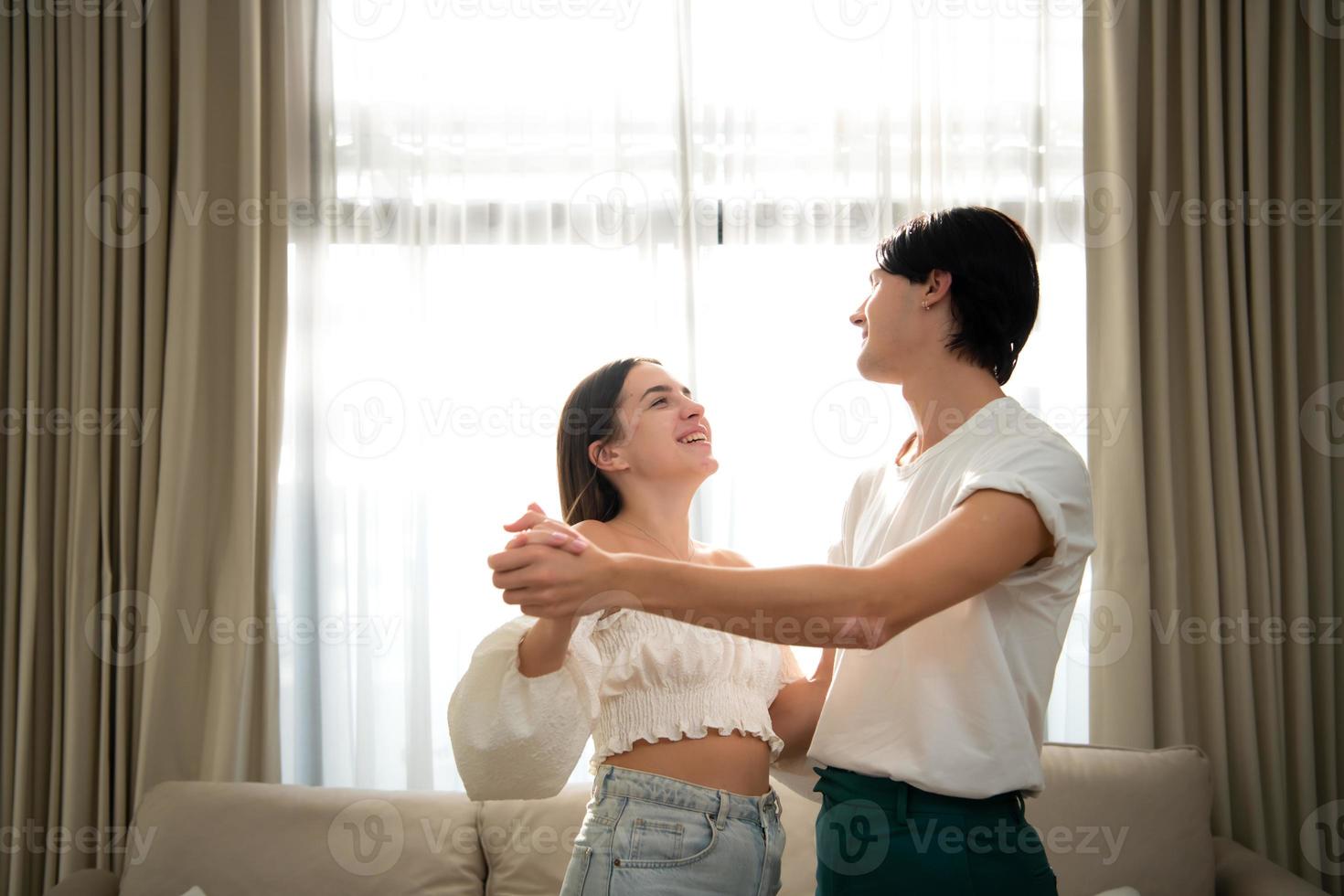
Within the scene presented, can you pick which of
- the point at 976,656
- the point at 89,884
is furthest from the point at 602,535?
the point at 89,884

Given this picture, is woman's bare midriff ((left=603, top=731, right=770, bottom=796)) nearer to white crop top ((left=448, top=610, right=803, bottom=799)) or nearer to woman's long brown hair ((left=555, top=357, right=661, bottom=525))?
white crop top ((left=448, top=610, right=803, bottom=799))

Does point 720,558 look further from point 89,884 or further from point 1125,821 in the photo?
point 89,884

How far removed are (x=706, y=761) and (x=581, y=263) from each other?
1637 mm

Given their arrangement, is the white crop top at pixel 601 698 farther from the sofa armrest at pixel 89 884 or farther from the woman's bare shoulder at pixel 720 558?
the sofa armrest at pixel 89 884

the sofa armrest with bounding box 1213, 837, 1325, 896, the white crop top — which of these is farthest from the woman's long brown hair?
the sofa armrest with bounding box 1213, 837, 1325, 896

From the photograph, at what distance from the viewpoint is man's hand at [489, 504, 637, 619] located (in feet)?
3.76

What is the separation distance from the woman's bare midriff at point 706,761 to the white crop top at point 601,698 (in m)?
0.01

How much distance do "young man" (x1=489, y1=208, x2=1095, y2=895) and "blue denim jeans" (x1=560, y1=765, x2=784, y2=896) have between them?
0.17 metres

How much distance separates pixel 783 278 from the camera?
278cm

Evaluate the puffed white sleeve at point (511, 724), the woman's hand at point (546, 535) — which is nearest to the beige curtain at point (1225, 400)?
the puffed white sleeve at point (511, 724)

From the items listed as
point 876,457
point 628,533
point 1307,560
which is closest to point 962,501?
point 628,533

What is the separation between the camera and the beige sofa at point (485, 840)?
7.38 feet

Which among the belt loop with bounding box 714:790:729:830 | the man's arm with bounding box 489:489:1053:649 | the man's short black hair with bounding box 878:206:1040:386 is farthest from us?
the belt loop with bounding box 714:790:729:830

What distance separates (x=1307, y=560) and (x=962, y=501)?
2.11 m
